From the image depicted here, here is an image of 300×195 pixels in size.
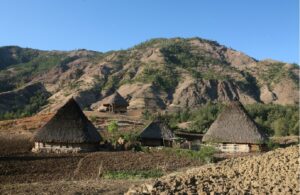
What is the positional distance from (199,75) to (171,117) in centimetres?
3543

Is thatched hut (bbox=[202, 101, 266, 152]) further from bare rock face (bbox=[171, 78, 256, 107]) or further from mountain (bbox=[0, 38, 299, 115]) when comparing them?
bare rock face (bbox=[171, 78, 256, 107])

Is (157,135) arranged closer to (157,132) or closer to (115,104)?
(157,132)

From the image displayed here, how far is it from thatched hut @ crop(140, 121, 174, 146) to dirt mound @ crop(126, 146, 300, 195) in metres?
19.6

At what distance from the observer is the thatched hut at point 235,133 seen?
3127 cm

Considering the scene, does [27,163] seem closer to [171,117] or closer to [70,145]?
[70,145]

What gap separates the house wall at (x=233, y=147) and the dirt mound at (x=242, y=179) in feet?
55.8

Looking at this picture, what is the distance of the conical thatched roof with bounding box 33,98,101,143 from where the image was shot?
2823 cm

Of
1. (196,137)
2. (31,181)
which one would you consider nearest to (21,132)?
(196,137)

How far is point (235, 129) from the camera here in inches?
1248

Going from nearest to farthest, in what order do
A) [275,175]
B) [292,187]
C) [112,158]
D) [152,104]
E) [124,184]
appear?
1. [292,187]
2. [275,175]
3. [124,184]
4. [112,158]
5. [152,104]

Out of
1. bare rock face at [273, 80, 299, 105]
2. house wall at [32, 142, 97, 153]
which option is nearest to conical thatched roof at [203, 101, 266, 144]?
house wall at [32, 142, 97, 153]

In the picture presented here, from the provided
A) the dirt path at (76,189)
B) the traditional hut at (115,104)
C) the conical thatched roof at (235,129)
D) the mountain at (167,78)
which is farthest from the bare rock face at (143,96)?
the dirt path at (76,189)

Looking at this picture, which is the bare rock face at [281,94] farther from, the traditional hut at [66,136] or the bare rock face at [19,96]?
the traditional hut at [66,136]

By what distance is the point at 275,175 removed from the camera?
12.1 meters
